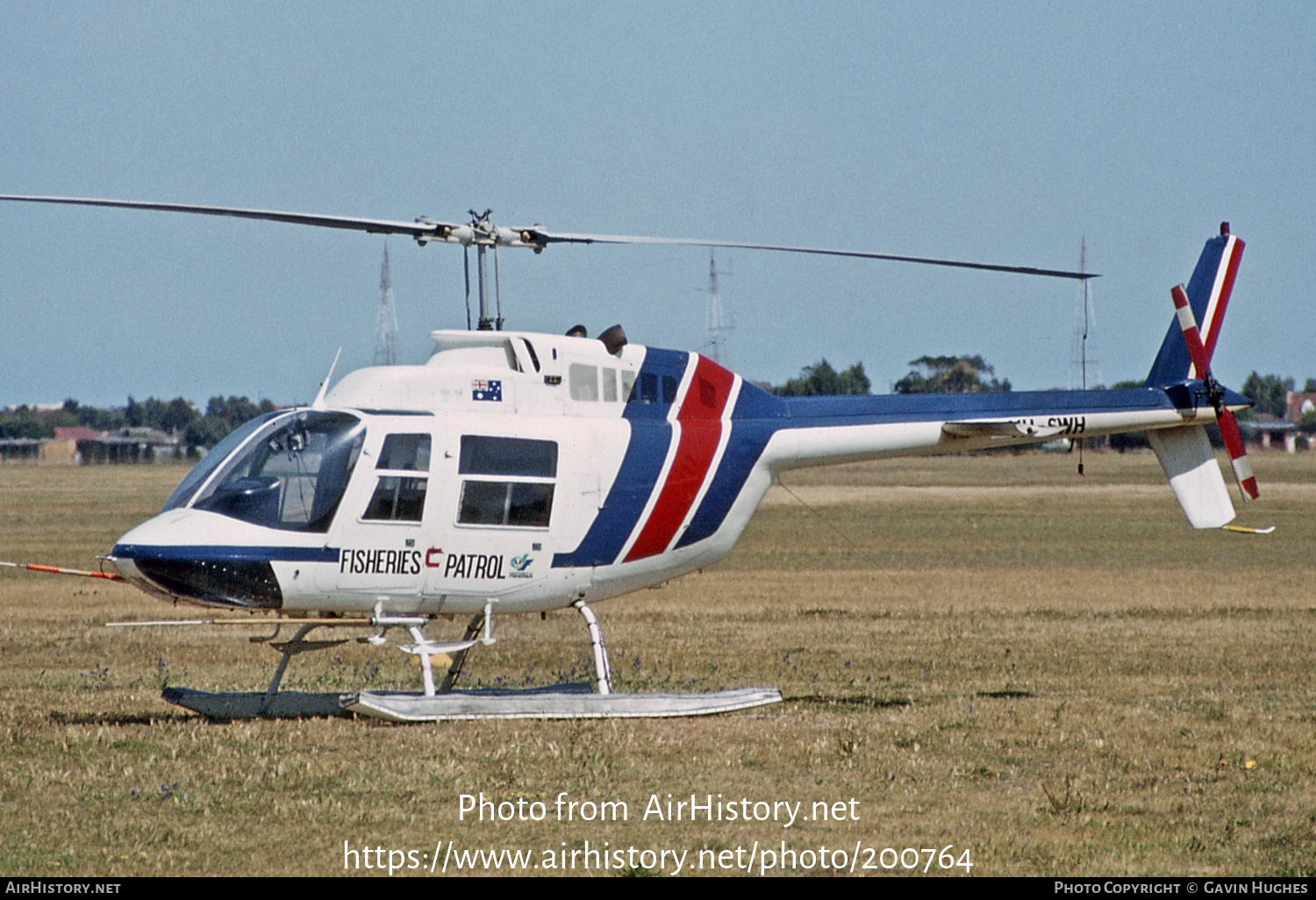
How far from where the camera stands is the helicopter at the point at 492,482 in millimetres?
11062

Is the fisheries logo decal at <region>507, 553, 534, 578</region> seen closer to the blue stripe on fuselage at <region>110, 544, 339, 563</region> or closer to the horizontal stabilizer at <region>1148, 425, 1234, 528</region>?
the blue stripe on fuselage at <region>110, 544, 339, 563</region>

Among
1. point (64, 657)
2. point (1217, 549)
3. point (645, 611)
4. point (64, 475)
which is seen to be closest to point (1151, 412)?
point (645, 611)

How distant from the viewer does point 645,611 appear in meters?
19.7

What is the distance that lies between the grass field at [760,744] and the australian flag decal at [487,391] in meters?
2.60

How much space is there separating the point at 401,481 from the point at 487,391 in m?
1.06

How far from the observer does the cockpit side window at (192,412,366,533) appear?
11.1m

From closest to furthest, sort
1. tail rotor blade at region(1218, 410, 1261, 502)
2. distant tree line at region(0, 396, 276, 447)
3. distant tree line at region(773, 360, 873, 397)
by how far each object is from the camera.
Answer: tail rotor blade at region(1218, 410, 1261, 502), distant tree line at region(773, 360, 873, 397), distant tree line at region(0, 396, 276, 447)

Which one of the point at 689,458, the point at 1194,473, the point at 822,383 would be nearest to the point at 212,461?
the point at 689,458

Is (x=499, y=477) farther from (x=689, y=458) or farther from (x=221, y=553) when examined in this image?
(x=221, y=553)

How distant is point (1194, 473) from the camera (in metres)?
14.9

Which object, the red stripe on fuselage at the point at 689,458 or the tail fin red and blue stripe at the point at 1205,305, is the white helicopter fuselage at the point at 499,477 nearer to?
the red stripe on fuselage at the point at 689,458

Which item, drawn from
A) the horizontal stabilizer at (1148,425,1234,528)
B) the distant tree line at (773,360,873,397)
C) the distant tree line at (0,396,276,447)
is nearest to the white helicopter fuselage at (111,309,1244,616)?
the horizontal stabilizer at (1148,425,1234,528)

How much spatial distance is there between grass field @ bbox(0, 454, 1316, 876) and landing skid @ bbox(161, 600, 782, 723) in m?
0.18

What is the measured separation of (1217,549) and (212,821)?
24.5 m
